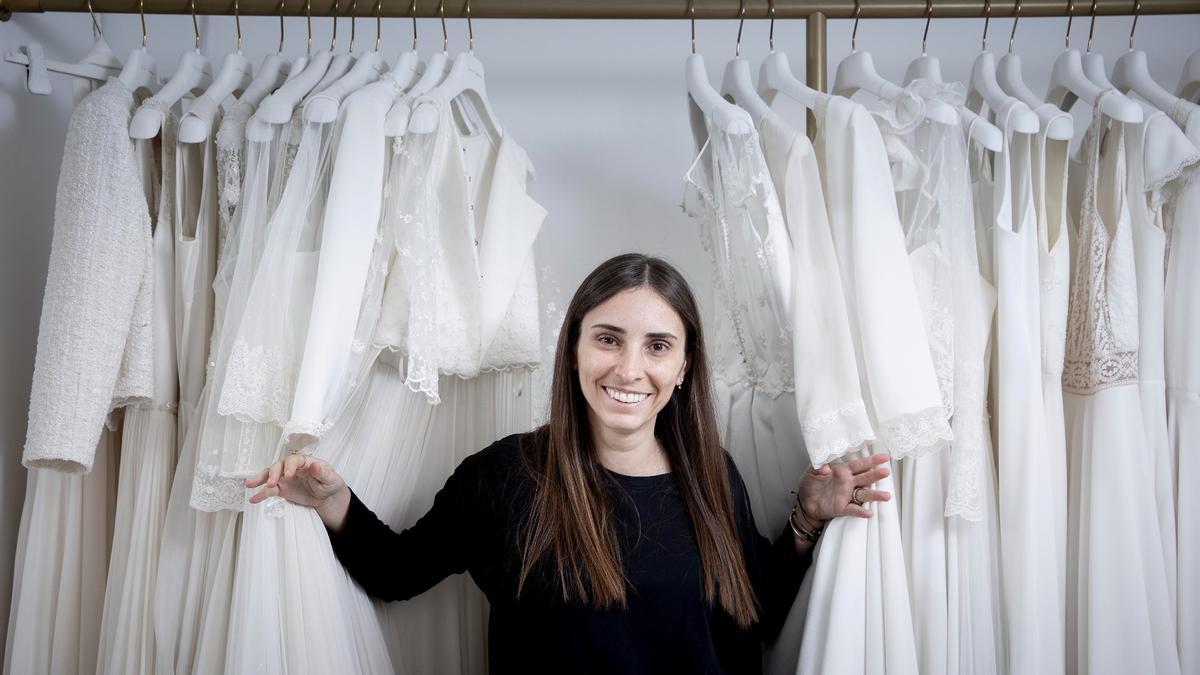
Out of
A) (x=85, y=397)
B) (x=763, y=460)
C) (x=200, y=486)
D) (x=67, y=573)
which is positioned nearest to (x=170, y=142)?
(x=85, y=397)

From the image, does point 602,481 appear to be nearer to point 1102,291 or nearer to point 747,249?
point 747,249

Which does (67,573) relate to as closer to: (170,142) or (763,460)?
(170,142)

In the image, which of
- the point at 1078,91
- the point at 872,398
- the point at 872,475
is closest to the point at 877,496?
the point at 872,475

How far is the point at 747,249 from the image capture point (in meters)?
1.54

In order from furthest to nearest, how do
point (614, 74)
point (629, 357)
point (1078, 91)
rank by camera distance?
point (614, 74) < point (1078, 91) < point (629, 357)

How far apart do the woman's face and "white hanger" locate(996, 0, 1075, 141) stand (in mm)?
687

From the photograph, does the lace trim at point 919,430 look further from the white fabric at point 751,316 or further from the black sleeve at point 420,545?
the black sleeve at point 420,545

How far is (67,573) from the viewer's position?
1.61 m

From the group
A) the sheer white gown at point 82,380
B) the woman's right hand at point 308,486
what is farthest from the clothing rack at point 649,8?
the woman's right hand at point 308,486

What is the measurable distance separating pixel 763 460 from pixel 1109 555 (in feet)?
1.93

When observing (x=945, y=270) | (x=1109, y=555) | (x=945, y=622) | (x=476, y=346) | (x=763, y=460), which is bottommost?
(x=945, y=622)

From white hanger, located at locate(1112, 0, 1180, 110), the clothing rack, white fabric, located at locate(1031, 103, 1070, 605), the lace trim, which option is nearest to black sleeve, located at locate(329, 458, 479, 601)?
the lace trim

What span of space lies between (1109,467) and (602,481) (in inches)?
31.9

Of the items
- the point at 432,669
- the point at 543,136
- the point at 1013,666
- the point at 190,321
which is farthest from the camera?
the point at 543,136
